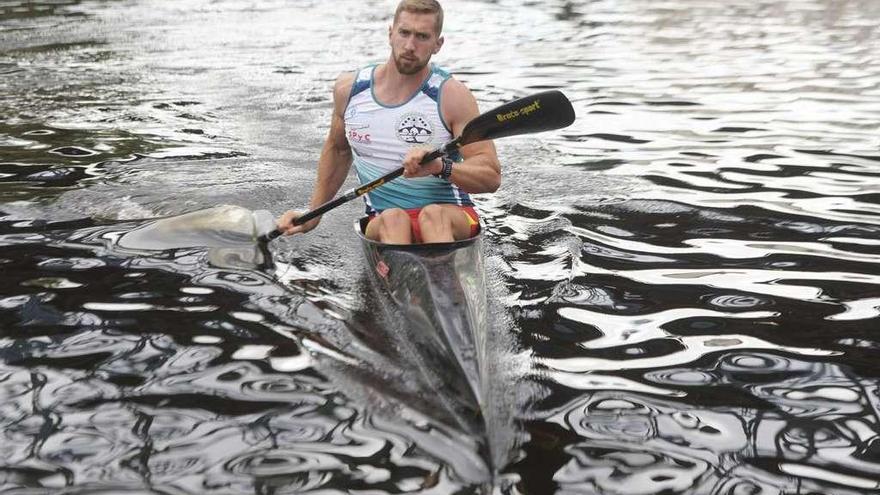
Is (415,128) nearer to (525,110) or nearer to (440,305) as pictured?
(525,110)

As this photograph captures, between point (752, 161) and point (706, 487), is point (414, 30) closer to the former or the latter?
point (706, 487)

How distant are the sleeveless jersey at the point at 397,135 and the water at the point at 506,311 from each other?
1.86 ft

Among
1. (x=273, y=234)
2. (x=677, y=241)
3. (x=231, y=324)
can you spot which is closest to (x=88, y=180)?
(x=273, y=234)

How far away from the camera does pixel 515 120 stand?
18.1ft

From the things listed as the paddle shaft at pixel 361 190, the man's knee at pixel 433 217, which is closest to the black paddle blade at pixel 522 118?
the paddle shaft at pixel 361 190

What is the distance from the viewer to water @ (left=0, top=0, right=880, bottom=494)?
375 cm

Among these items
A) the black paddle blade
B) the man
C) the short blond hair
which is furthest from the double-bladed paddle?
the short blond hair

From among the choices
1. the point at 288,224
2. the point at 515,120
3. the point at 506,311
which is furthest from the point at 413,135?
the point at 506,311

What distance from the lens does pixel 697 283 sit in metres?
5.84

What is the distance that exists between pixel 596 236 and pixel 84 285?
3.33 metres

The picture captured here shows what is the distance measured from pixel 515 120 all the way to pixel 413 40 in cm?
75

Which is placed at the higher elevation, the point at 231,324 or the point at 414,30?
the point at 414,30

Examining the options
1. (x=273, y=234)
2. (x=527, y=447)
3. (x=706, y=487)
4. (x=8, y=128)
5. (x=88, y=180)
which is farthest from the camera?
(x=8, y=128)

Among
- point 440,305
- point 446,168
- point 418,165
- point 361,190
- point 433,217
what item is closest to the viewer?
point 440,305
